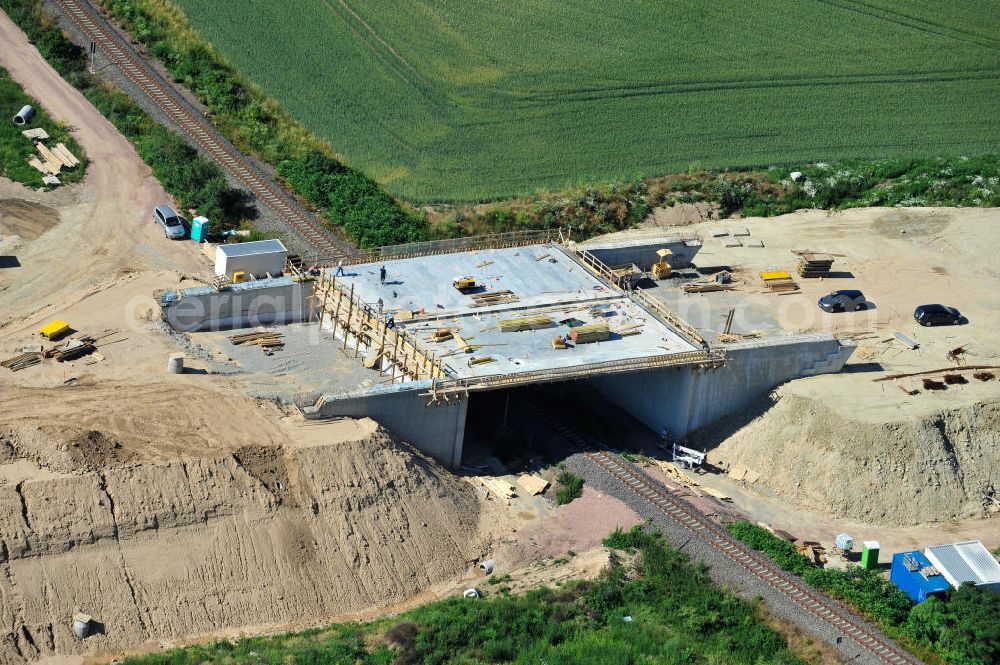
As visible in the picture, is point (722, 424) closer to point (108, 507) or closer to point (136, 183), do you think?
point (108, 507)

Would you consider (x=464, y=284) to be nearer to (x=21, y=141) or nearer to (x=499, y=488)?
(x=499, y=488)

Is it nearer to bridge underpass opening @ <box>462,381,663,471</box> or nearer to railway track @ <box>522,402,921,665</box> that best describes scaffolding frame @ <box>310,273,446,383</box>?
bridge underpass opening @ <box>462,381,663,471</box>

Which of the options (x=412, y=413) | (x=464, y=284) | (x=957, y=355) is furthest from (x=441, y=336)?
(x=957, y=355)

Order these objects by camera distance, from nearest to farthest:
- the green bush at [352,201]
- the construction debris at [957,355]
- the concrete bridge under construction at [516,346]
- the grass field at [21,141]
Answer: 1. the concrete bridge under construction at [516,346]
2. the construction debris at [957,355]
3. the green bush at [352,201]
4. the grass field at [21,141]

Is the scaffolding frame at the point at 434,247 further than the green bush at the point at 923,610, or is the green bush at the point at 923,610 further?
the scaffolding frame at the point at 434,247

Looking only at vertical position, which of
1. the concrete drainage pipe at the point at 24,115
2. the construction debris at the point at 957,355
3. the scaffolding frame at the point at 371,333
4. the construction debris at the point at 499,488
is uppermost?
the concrete drainage pipe at the point at 24,115

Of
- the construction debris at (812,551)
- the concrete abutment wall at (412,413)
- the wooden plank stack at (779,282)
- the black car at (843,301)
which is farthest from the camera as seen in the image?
the wooden plank stack at (779,282)

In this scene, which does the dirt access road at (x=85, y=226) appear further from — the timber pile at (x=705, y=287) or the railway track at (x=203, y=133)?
the timber pile at (x=705, y=287)

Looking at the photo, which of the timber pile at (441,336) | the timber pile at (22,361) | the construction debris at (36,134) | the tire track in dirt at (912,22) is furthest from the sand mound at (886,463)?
the tire track in dirt at (912,22)

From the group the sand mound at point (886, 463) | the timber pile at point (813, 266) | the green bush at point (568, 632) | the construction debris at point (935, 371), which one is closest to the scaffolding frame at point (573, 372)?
the sand mound at point (886, 463)

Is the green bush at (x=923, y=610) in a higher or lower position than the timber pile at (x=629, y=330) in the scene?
lower
